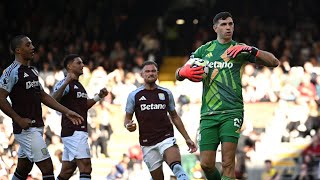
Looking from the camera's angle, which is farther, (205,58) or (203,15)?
(203,15)

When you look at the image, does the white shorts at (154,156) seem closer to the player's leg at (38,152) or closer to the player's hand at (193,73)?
the player's leg at (38,152)

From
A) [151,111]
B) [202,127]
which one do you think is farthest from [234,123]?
[151,111]

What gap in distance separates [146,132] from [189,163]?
762cm

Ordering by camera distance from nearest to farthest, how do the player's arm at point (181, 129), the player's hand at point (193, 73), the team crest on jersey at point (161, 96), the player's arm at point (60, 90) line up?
the player's hand at point (193, 73) → the player's arm at point (181, 129) → the team crest on jersey at point (161, 96) → the player's arm at point (60, 90)

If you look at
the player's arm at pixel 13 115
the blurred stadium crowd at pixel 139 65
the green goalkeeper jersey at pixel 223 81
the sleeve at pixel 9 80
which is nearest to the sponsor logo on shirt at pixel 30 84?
the sleeve at pixel 9 80

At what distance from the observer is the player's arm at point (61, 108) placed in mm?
12203

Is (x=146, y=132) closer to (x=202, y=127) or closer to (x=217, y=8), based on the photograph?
(x=202, y=127)

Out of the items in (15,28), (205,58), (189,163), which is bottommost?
(189,163)

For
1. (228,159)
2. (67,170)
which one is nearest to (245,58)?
(228,159)

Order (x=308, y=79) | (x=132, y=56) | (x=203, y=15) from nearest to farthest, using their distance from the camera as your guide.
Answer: (x=308, y=79) < (x=132, y=56) < (x=203, y=15)

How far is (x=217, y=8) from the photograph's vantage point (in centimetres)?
2788

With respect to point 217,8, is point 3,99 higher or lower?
lower

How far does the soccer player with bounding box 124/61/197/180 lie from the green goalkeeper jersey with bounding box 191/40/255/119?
1.62 m

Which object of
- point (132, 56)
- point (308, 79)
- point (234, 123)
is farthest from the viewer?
point (132, 56)
